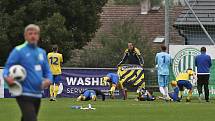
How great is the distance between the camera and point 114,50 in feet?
169

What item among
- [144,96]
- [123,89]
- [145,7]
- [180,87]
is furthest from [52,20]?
[145,7]

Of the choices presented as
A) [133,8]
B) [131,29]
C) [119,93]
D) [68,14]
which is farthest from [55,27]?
[133,8]

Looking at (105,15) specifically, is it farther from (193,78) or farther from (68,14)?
(193,78)

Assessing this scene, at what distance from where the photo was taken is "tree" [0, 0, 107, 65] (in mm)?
37719

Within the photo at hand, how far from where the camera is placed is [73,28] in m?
40.7

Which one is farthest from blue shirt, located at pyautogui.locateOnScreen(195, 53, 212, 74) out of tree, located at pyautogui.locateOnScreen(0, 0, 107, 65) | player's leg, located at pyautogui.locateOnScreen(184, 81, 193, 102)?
tree, located at pyautogui.locateOnScreen(0, 0, 107, 65)

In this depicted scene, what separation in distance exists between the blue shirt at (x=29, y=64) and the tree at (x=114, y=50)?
3688 centimetres

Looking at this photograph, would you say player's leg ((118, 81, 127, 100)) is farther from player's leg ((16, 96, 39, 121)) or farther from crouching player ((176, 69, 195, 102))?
player's leg ((16, 96, 39, 121))

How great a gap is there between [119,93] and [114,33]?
2586 centimetres

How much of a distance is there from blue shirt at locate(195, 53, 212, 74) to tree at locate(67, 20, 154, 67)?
22.5 meters

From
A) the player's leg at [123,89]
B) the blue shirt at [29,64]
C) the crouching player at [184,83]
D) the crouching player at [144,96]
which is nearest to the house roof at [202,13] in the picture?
the player's leg at [123,89]

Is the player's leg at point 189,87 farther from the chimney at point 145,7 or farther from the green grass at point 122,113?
the chimney at point 145,7

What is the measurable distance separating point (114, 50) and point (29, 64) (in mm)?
40001

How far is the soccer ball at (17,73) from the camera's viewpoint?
11133mm
